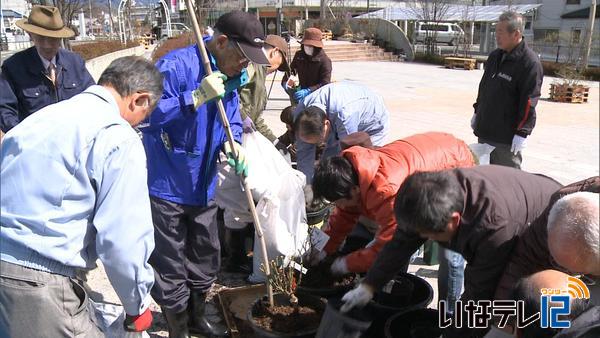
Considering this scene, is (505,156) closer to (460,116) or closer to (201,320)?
(201,320)

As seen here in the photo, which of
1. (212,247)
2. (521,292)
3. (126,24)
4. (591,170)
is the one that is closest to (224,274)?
(212,247)

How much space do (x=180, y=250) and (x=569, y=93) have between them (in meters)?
10.7

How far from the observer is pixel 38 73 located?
3.38 metres

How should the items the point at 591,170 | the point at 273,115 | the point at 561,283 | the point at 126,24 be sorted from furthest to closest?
the point at 126,24
the point at 273,115
the point at 591,170
the point at 561,283

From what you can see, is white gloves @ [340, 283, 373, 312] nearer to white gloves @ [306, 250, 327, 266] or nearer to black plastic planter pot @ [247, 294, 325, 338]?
black plastic planter pot @ [247, 294, 325, 338]

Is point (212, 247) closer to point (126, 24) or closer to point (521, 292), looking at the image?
point (521, 292)

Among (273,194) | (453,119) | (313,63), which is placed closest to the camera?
(273,194)

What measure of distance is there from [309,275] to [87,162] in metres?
1.60

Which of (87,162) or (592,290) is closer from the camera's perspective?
(87,162)

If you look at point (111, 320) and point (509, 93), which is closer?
point (111, 320)

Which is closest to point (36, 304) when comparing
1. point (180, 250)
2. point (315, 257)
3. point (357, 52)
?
point (180, 250)

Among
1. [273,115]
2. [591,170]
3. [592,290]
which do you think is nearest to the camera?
[592,290]

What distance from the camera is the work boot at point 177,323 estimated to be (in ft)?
8.68

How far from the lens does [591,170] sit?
5906 mm
